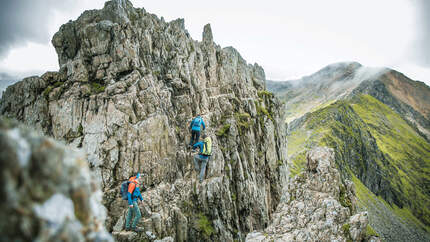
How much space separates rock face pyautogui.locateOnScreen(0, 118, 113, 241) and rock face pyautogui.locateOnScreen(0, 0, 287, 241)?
18.8 metres

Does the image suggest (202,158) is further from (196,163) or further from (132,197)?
(132,197)

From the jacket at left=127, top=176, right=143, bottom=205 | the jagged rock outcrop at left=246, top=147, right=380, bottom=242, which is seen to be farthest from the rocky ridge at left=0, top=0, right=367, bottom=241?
the jacket at left=127, top=176, right=143, bottom=205

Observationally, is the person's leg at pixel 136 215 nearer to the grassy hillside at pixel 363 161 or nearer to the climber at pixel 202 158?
the climber at pixel 202 158

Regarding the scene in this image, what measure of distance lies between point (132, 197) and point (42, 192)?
1635 centimetres

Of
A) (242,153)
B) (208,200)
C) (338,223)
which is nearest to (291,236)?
(338,223)

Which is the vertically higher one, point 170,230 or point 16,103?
point 16,103

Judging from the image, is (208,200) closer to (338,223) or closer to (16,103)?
(338,223)

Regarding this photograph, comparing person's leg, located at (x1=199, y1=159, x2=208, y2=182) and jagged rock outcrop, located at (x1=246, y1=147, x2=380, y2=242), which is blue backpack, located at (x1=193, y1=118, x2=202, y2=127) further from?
jagged rock outcrop, located at (x1=246, y1=147, x2=380, y2=242)

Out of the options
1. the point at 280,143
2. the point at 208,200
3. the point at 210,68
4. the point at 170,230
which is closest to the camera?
the point at 170,230

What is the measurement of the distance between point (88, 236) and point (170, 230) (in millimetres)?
20846

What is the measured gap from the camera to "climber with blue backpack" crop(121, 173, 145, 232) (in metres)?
18.0

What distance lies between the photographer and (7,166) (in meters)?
3.54

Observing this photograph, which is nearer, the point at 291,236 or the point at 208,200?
the point at 291,236

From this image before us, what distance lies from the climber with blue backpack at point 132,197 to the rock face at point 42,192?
1402 centimetres
